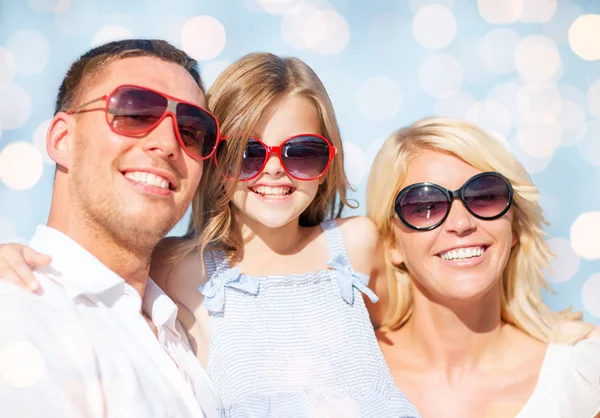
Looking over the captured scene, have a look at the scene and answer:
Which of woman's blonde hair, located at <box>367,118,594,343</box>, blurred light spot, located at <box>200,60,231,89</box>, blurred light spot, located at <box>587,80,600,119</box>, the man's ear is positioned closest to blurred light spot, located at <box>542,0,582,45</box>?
blurred light spot, located at <box>587,80,600,119</box>

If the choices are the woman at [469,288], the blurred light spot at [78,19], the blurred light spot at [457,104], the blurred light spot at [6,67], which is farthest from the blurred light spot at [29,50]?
the blurred light spot at [457,104]

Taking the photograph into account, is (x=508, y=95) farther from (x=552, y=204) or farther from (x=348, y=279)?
(x=348, y=279)

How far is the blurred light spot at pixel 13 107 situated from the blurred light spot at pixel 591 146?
390 cm

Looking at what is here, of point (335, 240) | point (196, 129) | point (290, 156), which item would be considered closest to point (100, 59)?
point (196, 129)

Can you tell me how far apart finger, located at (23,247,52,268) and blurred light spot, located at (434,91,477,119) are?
354 cm

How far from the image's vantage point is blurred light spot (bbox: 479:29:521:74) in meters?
4.73

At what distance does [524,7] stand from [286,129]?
3.11 metres

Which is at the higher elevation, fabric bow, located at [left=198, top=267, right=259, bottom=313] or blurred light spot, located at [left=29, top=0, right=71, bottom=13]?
blurred light spot, located at [left=29, top=0, right=71, bottom=13]

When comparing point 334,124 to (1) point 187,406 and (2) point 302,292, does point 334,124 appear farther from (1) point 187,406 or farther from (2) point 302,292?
(1) point 187,406

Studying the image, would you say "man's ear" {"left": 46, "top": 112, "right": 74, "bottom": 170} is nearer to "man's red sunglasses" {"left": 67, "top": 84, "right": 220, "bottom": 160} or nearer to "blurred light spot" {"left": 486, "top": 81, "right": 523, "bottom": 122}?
"man's red sunglasses" {"left": 67, "top": 84, "right": 220, "bottom": 160}

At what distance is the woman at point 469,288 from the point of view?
2555 mm

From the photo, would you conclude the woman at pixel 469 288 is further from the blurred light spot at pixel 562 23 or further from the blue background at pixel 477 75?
the blurred light spot at pixel 562 23

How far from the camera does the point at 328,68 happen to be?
4680 mm

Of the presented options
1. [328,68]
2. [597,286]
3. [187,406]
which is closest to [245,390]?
[187,406]
